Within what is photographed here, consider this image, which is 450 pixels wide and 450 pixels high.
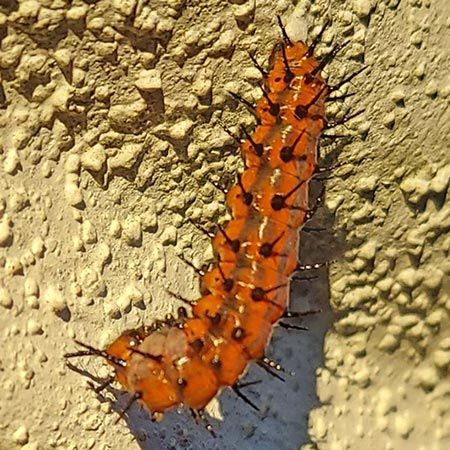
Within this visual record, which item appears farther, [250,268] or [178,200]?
[178,200]

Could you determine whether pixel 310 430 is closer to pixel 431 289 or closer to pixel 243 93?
pixel 431 289

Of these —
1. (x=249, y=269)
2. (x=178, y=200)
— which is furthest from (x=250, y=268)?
(x=178, y=200)

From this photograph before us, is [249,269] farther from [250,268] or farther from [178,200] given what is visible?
[178,200]

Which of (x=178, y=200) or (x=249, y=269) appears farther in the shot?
(x=178, y=200)

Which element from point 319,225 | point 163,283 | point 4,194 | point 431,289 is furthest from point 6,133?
point 431,289
